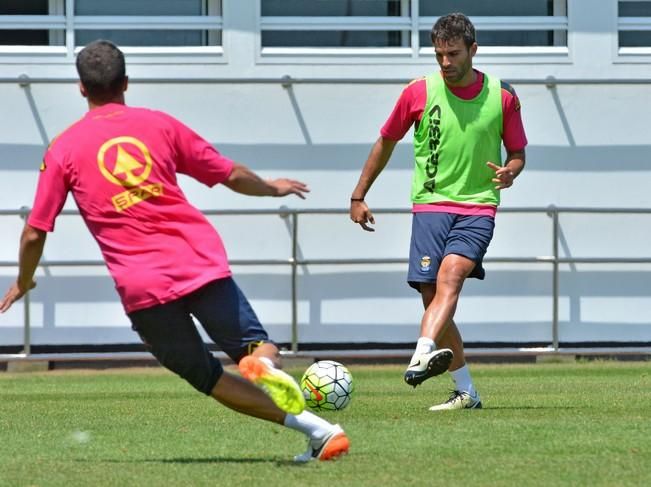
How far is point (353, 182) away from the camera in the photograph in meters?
16.2

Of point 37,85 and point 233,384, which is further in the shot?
point 37,85

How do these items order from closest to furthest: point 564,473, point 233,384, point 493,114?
point 564,473
point 233,384
point 493,114

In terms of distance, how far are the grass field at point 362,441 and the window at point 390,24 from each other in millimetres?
5418

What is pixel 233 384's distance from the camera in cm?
682

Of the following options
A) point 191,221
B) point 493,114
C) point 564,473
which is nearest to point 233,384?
point 191,221

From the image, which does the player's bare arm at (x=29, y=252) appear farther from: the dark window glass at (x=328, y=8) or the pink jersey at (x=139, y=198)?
the dark window glass at (x=328, y=8)

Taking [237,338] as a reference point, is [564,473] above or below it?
below

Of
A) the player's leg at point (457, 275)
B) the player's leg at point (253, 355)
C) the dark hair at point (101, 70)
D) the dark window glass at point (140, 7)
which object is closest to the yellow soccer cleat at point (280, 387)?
the player's leg at point (253, 355)

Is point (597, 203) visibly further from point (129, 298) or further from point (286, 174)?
point (129, 298)

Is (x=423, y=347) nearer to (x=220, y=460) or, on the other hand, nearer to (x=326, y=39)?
(x=220, y=460)

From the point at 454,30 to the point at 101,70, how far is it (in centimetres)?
303

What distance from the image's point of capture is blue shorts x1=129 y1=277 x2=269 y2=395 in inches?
261

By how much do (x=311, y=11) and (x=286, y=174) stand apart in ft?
5.79

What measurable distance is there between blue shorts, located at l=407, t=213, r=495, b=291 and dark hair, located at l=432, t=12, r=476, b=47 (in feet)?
3.30
